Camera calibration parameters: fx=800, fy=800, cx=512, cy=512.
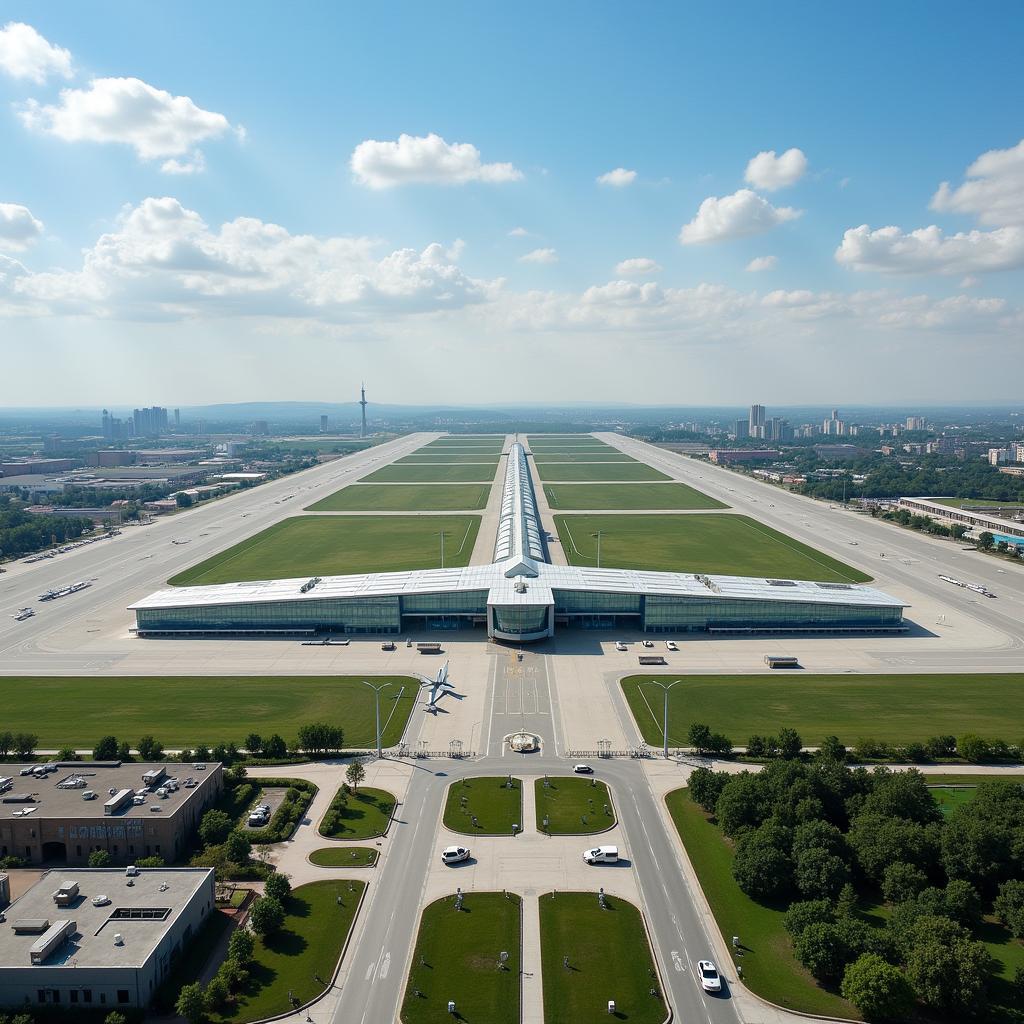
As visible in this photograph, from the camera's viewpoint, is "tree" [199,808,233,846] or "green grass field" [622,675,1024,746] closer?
"tree" [199,808,233,846]

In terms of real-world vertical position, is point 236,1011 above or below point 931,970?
below

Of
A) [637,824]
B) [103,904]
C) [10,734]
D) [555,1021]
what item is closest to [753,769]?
[637,824]

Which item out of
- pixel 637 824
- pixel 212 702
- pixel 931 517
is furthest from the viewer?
pixel 931 517

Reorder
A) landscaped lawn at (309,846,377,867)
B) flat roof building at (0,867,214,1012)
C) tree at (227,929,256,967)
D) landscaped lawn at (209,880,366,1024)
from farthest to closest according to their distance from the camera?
landscaped lawn at (309,846,377,867)
tree at (227,929,256,967)
landscaped lawn at (209,880,366,1024)
flat roof building at (0,867,214,1012)

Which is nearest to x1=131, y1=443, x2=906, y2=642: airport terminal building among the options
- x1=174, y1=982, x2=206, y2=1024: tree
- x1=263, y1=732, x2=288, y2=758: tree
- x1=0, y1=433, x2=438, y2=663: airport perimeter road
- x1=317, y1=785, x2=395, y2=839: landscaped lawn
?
x1=0, y1=433, x2=438, y2=663: airport perimeter road

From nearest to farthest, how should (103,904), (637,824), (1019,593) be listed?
1. (103,904)
2. (637,824)
3. (1019,593)

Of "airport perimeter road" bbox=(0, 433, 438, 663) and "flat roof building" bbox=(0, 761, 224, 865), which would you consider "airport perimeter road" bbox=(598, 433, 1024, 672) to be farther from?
"airport perimeter road" bbox=(0, 433, 438, 663)

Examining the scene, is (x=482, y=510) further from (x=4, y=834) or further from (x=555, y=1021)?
(x=555, y=1021)

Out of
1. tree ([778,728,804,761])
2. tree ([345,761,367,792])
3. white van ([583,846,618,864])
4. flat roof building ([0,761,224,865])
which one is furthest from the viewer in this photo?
tree ([778,728,804,761])
